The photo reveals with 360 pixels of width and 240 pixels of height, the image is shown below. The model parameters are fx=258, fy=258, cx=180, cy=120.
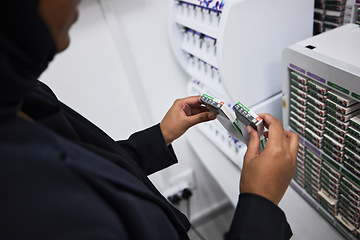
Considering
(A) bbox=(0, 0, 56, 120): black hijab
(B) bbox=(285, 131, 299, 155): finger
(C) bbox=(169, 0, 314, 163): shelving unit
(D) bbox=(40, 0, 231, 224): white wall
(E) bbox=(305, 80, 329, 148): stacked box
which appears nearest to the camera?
(A) bbox=(0, 0, 56, 120): black hijab

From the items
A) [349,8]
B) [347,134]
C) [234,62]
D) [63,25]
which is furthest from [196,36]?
[63,25]

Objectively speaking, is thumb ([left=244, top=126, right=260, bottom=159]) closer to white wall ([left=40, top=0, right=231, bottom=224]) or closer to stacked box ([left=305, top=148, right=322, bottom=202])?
stacked box ([left=305, top=148, right=322, bottom=202])

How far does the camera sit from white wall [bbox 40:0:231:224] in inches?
49.3

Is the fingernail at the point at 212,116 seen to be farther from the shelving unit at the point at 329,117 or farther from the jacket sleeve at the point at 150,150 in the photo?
the shelving unit at the point at 329,117

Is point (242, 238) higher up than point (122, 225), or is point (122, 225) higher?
point (122, 225)

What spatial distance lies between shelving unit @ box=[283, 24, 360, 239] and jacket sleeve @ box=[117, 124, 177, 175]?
0.48 metres

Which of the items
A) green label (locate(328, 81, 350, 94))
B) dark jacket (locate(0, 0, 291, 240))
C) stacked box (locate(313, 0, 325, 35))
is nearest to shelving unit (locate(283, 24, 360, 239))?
green label (locate(328, 81, 350, 94))

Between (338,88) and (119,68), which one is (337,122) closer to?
(338,88)

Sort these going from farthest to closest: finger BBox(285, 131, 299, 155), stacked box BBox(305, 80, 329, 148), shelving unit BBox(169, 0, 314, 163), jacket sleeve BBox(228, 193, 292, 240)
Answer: shelving unit BBox(169, 0, 314, 163)
stacked box BBox(305, 80, 329, 148)
finger BBox(285, 131, 299, 155)
jacket sleeve BBox(228, 193, 292, 240)

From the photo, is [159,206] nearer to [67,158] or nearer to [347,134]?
[67,158]

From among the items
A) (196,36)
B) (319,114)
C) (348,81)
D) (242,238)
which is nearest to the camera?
(242,238)

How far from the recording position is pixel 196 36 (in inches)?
45.8

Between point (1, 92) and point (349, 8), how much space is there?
1130mm

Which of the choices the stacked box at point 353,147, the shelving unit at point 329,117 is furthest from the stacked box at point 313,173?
the stacked box at point 353,147
